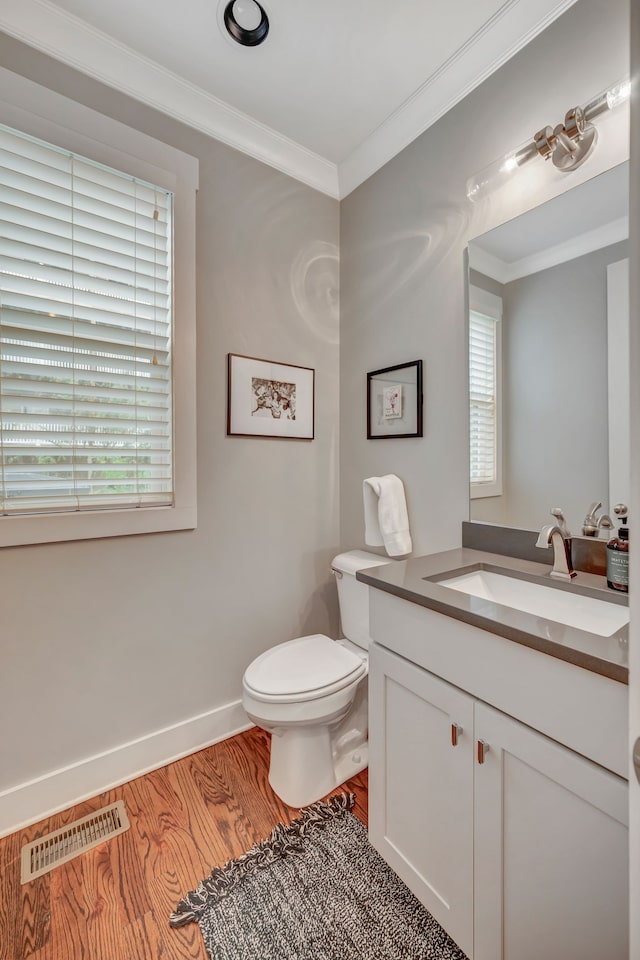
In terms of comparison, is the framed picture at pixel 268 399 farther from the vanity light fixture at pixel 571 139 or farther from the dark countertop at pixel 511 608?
the vanity light fixture at pixel 571 139

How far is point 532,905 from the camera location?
0.87 meters

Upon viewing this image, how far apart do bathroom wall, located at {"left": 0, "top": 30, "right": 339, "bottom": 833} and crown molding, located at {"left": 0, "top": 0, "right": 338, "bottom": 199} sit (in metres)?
0.04

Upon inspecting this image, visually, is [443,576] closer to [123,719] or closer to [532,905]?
[532,905]

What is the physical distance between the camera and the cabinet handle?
1.00 meters

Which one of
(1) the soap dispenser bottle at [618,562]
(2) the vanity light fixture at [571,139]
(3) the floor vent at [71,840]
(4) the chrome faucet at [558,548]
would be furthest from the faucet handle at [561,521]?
(3) the floor vent at [71,840]

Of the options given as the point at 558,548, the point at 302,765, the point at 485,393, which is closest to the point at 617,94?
the point at 485,393

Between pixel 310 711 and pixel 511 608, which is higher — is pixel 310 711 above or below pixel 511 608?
below

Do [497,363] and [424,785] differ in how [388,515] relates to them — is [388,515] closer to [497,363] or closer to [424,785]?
[497,363]

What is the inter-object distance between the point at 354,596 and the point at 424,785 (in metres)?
0.82

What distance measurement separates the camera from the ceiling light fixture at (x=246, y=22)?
137cm

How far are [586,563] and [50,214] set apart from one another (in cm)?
205

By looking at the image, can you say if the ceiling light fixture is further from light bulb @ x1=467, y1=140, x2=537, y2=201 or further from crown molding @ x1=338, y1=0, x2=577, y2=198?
light bulb @ x1=467, y1=140, x2=537, y2=201

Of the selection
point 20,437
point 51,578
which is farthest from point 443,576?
point 20,437

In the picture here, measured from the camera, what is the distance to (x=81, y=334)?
1510 mm
